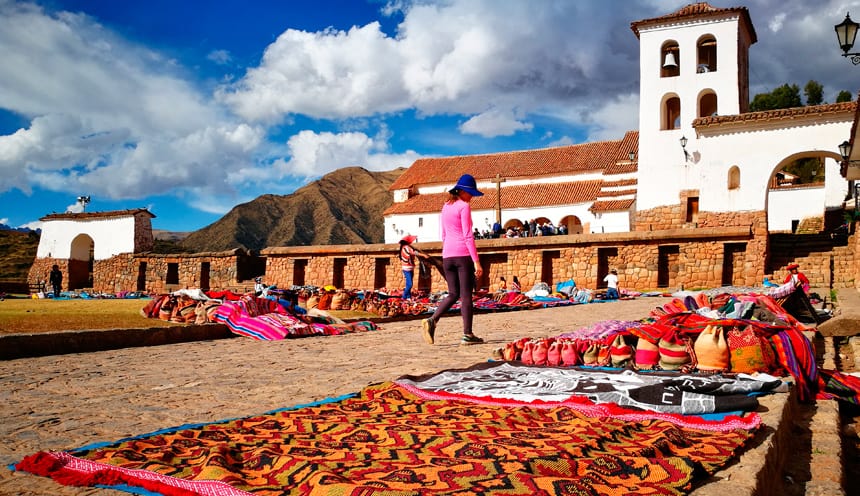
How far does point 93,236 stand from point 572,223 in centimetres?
2682

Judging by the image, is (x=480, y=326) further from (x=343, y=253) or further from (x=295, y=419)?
(x=343, y=253)

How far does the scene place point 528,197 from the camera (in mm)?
41875

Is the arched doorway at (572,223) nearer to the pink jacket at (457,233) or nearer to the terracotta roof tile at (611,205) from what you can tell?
the terracotta roof tile at (611,205)

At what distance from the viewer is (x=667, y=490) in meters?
2.09

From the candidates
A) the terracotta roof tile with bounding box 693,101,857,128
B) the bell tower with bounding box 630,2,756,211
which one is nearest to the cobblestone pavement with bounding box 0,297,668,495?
the terracotta roof tile with bounding box 693,101,857,128

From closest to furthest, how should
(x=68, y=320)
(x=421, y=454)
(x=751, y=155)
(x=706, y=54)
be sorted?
(x=421, y=454)
(x=68, y=320)
(x=751, y=155)
(x=706, y=54)

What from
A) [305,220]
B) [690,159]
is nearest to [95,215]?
[690,159]

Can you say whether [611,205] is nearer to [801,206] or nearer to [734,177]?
[801,206]

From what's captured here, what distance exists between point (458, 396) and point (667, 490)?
1897mm

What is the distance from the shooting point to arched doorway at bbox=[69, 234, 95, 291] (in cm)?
3225

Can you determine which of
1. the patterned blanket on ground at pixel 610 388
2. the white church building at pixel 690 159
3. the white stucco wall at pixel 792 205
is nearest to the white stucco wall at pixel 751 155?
the white church building at pixel 690 159

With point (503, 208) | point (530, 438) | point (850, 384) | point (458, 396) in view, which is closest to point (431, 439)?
point (530, 438)

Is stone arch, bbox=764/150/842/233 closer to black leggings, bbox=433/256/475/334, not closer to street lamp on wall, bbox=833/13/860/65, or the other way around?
street lamp on wall, bbox=833/13/860/65

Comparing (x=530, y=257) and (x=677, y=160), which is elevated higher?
(x=677, y=160)
